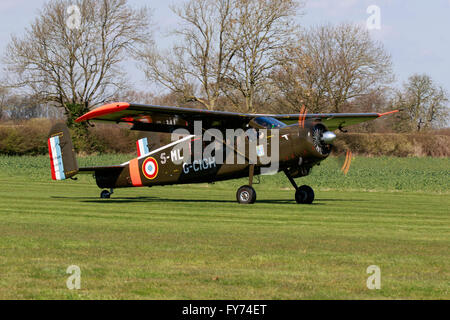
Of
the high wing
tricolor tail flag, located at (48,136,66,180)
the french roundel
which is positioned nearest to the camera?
the high wing

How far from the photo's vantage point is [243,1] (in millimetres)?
64438

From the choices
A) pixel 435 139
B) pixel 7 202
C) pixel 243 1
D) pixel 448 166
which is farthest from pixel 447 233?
pixel 435 139

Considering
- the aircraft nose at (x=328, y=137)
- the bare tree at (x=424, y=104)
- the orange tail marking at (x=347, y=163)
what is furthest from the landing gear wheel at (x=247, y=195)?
the bare tree at (x=424, y=104)

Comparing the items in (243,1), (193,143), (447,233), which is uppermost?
(243,1)

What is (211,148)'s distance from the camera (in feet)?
77.6

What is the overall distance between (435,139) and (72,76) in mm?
37394

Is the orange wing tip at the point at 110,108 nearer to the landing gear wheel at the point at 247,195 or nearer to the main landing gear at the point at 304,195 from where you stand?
the landing gear wheel at the point at 247,195

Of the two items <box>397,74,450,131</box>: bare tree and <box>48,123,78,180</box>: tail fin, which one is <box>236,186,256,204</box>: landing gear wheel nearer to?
<box>48,123,78,180</box>: tail fin

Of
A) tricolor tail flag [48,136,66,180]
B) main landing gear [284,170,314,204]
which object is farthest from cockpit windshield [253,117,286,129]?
tricolor tail flag [48,136,66,180]

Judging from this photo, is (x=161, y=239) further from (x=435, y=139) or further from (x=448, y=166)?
(x=435, y=139)

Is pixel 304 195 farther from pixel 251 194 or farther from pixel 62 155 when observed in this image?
pixel 62 155

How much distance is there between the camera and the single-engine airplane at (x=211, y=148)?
21.9 metres

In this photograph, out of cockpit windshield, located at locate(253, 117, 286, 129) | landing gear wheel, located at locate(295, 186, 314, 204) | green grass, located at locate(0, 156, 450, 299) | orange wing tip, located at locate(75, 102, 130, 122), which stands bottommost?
green grass, located at locate(0, 156, 450, 299)

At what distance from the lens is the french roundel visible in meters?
24.8
